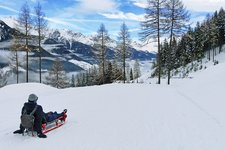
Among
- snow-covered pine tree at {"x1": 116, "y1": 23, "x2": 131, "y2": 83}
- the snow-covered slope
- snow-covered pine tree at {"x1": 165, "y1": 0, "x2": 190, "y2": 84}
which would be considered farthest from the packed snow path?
snow-covered pine tree at {"x1": 116, "y1": 23, "x2": 131, "y2": 83}

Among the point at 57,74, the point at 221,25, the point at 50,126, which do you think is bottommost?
the point at 50,126

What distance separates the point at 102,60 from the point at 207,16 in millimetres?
57037

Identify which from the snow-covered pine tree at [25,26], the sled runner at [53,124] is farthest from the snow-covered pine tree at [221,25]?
the sled runner at [53,124]

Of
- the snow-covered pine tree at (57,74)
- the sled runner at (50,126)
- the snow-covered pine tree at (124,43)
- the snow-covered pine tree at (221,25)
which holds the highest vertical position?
the snow-covered pine tree at (221,25)

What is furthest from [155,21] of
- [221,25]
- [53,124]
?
[221,25]

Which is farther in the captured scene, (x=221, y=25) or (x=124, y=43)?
(x=221, y=25)

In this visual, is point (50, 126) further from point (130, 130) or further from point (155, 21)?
point (155, 21)

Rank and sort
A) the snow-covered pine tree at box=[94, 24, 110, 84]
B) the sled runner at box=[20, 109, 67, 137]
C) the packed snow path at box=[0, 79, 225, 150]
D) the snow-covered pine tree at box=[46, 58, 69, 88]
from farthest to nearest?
the snow-covered pine tree at box=[46, 58, 69, 88]
the snow-covered pine tree at box=[94, 24, 110, 84]
the sled runner at box=[20, 109, 67, 137]
the packed snow path at box=[0, 79, 225, 150]

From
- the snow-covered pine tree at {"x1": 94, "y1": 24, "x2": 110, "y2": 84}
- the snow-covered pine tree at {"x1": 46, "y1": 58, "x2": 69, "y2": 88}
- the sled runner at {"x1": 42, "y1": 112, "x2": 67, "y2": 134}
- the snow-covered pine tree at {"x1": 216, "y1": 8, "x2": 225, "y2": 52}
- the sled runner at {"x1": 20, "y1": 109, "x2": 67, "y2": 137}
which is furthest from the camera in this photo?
the snow-covered pine tree at {"x1": 216, "y1": 8, "x2": 225, "y2": 52}

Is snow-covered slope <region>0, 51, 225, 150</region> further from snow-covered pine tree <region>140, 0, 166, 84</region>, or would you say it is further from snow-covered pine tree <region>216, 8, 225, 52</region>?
snow-covered pine tree <region>216, 8, 225, 52</region>

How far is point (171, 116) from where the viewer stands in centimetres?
1178

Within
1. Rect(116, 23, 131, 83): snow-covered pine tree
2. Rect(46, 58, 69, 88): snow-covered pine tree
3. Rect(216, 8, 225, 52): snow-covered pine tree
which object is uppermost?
Rect(216, 8, 225, 52): snow-covered pine tree

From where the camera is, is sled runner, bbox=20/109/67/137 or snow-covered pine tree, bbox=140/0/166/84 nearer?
sled runner, bbox=20/109/67/137

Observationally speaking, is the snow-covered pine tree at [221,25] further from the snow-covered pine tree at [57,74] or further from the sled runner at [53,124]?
the sled runner at [53,124]
